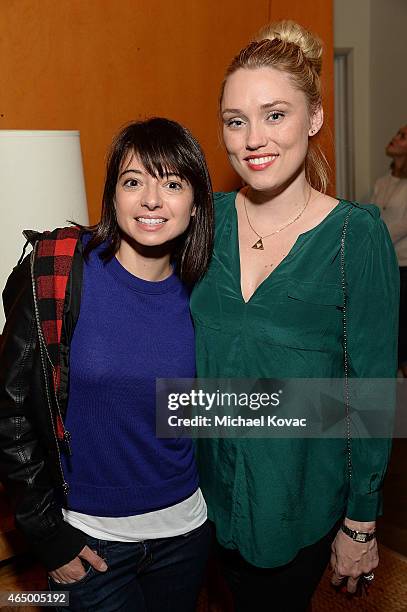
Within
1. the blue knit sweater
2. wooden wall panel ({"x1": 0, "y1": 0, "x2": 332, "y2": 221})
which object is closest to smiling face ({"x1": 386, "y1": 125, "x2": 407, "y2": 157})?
wooden wall panel ({"x1": 0, "y1": 0, "x2": 332, "y2": 221})

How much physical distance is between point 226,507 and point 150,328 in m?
0.43

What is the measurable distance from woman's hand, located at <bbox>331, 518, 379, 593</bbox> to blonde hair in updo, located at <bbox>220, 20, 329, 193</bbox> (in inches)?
30.3

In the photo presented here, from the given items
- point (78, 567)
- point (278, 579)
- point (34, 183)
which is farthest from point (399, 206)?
point (78, 567)

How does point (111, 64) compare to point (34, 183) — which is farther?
point (111, 64)

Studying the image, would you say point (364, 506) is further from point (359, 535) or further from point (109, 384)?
point (109, 384)

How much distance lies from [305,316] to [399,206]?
321 centimetres

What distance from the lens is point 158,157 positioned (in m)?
1.29

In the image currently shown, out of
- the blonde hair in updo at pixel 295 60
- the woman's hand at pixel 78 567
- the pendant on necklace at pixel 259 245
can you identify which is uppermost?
the blonde hair in updo at pixel 295 60

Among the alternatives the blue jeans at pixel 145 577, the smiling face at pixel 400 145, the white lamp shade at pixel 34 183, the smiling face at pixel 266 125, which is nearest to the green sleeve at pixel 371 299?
the smiling face at pixel 266 125

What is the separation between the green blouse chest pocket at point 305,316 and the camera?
1290 millimetres

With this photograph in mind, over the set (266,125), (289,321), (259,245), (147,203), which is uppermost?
(266,125)

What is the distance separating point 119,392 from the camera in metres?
1.25

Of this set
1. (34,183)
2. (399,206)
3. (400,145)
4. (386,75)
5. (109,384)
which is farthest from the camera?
(386,75)

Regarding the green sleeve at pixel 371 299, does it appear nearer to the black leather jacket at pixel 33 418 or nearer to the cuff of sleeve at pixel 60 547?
the black leather jacket at pixel 33 418
